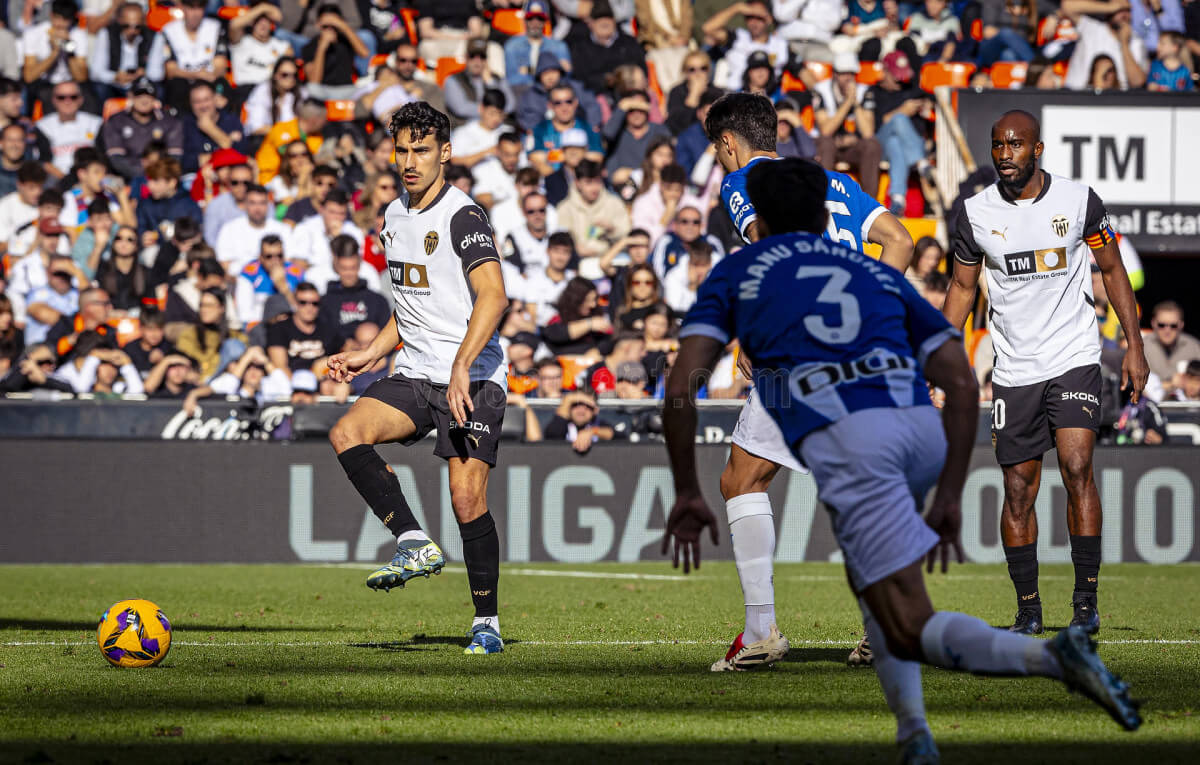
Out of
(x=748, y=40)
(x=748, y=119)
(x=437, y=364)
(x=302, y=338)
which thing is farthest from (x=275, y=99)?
(x=748, y=119)

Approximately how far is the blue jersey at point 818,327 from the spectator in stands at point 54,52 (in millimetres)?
15941

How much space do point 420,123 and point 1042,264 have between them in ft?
10.5

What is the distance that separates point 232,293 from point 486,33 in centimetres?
525

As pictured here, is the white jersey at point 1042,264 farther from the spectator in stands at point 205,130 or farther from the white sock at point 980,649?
the spectator in stands at point 205,130

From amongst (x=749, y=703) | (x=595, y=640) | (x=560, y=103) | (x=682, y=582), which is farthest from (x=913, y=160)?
(x=749, y=703)

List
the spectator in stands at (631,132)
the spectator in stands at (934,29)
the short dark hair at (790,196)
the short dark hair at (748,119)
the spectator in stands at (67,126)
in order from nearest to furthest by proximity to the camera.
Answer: the short dark hair at (790,196), the short dark hair at (748,119), the spectator in stands at (631,132), the spectator in stands at (67,126), the spectator in stands at (934,29)

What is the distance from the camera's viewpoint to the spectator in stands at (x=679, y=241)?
645 inches

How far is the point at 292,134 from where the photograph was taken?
18.4 metres

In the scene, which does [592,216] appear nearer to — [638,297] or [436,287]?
[638,297]

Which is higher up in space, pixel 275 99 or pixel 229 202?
pixel 275 99

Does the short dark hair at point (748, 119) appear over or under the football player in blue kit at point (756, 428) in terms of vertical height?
over

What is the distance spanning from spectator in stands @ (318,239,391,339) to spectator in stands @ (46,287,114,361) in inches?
89.5

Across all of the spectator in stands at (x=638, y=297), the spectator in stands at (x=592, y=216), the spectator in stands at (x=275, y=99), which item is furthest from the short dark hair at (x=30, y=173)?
the spectator in stands at (x=638, y=297)

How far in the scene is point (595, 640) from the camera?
7840 millimetres
